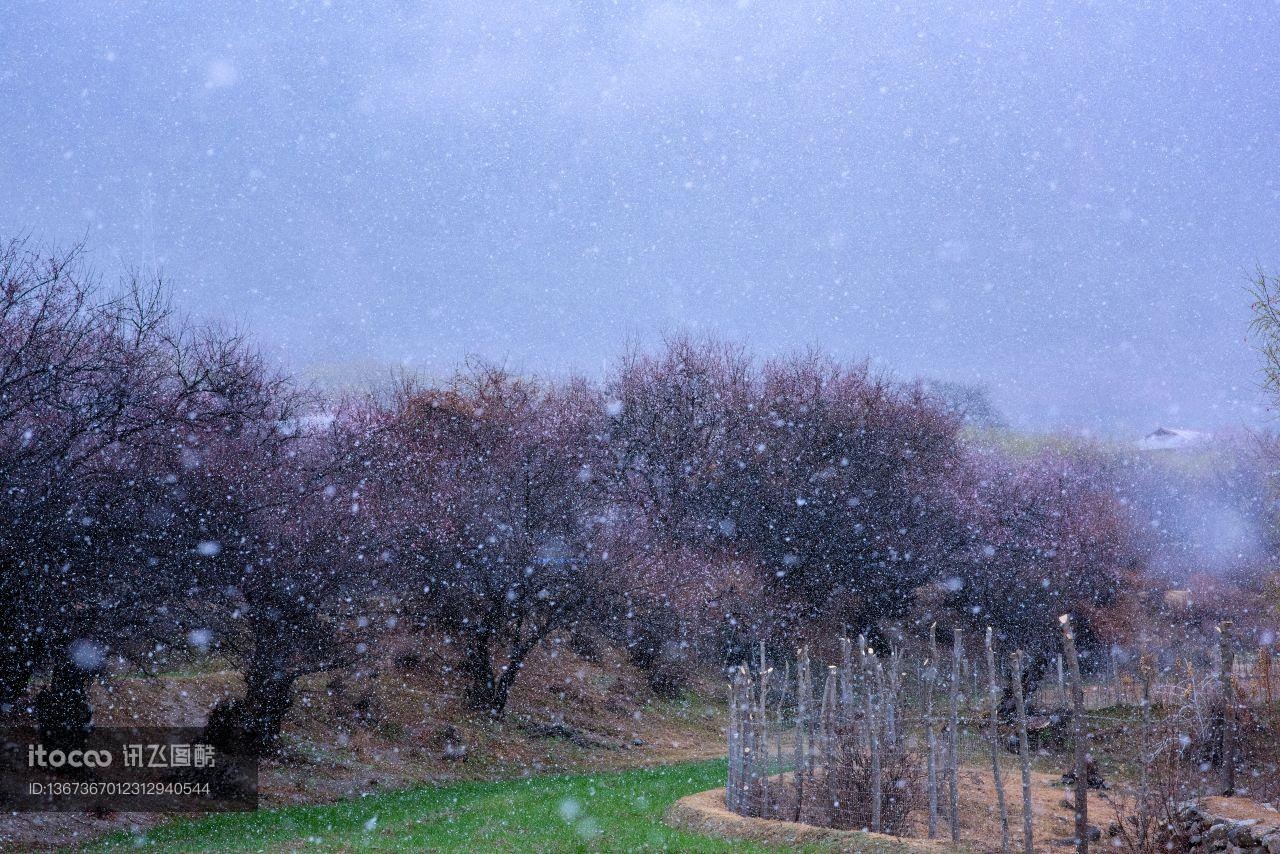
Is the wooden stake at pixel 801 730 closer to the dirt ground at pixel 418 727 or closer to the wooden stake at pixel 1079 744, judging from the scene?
the wooden stake at pixel 1079 744

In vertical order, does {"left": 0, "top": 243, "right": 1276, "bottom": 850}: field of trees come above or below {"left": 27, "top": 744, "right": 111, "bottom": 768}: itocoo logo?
above

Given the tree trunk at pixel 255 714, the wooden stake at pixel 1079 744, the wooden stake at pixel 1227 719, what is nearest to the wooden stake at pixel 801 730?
the wooden stake at pixel 1079 744

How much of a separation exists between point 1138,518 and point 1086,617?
52.0 feet

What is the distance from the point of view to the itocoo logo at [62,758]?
1608cm

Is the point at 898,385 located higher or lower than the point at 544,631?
higher

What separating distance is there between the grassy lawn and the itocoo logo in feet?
8.01

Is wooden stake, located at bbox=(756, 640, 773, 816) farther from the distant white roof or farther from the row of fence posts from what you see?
the distant white roof

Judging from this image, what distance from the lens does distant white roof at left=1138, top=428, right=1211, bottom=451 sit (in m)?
84.2

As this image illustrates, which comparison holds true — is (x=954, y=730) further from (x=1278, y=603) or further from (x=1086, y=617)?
(x=1086, y=617)

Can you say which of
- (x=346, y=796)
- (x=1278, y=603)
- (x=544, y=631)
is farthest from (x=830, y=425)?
(x=346, y=796)

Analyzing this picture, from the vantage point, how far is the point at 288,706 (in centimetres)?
1991

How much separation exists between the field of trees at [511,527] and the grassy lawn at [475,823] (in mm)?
3354

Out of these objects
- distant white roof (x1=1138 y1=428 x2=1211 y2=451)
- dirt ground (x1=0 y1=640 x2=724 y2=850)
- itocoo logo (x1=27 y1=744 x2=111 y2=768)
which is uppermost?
distant white roof (x1=1138 y1=428 x2=1211 y2=451)

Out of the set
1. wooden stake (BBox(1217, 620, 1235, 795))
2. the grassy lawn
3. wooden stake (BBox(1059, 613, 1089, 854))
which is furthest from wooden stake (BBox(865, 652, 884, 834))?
wooden stake (BBox(1217, 620, 1235, 795))
